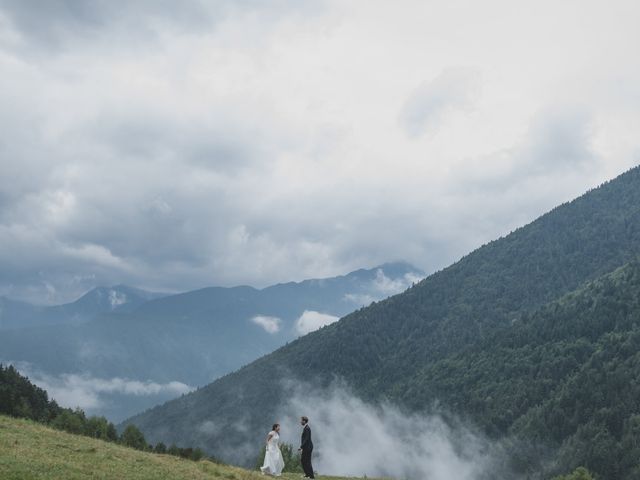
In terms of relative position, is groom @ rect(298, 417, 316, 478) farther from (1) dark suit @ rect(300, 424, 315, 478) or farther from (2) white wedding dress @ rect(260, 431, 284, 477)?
(2) white wedding dress @ rect(260, 431, 284, 477)

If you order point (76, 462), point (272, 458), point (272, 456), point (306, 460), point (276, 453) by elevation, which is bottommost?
point (306, 460)

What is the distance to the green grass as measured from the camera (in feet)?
107

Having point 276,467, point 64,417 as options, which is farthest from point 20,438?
point 64,417

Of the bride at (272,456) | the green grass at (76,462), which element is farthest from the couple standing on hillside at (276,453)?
the green grass at (76,462)

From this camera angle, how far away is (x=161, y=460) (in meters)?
42.1

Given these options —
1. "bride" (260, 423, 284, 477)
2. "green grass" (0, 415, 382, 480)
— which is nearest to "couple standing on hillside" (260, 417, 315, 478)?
"bride" (260, 423, 284, 477)

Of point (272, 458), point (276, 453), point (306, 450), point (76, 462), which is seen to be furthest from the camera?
point (306, 450)

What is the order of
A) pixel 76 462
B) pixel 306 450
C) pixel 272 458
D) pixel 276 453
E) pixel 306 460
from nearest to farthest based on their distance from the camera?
pixel 76 462 < pixel 272 458 < pixel 276 453 < pixel 306 460 < pixel 306 450

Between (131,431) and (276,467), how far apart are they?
347 ft

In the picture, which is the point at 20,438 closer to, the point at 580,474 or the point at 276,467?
the point at 276,467

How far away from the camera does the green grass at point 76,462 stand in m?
32.7

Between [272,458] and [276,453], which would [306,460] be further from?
[272,458]

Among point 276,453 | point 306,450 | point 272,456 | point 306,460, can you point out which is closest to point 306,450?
point 306,450

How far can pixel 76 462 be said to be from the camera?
36031mm
